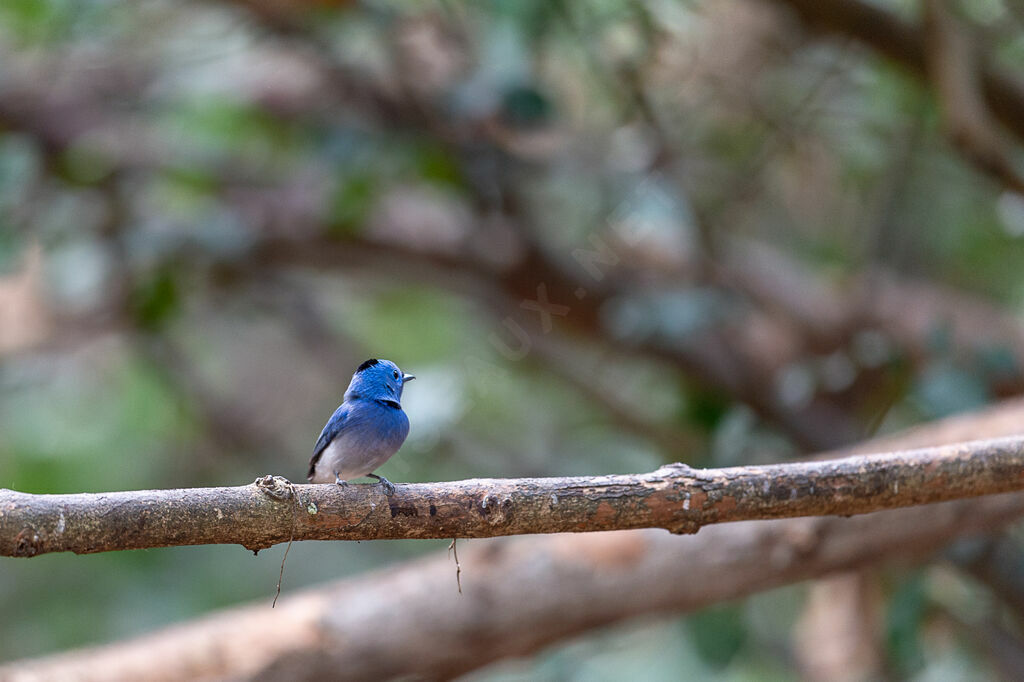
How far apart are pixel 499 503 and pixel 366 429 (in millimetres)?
236

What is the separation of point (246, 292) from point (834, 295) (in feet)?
9.07

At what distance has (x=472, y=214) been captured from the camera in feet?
14.3

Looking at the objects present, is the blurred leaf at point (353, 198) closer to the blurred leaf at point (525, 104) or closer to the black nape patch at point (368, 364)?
the blurred leaf at point (525, 104)

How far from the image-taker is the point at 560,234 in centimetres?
571

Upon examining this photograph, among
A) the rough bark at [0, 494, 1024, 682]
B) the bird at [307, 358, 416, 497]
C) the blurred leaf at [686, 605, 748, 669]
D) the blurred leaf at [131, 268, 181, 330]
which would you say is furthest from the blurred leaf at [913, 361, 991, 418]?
the blurred leaf at [131, 268, 181, 330]

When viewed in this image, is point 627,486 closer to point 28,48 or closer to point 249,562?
point 28,48

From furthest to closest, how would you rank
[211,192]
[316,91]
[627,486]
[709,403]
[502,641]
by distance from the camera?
1. [316,91]
2. [211,192]
3. [709,403]
4. [502,641]
5. [627,486]

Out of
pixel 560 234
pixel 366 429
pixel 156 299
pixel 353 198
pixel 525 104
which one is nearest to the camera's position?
pixel 366 429

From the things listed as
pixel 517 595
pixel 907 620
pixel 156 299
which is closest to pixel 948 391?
pixel 907 620

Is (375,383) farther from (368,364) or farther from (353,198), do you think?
(353,198)

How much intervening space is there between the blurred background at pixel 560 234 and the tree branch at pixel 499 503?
174 centimetres

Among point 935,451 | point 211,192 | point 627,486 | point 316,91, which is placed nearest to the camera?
point 627,486

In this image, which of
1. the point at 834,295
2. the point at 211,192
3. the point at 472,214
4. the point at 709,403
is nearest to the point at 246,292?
the point at 211,192

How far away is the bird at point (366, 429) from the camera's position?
1555 mm
